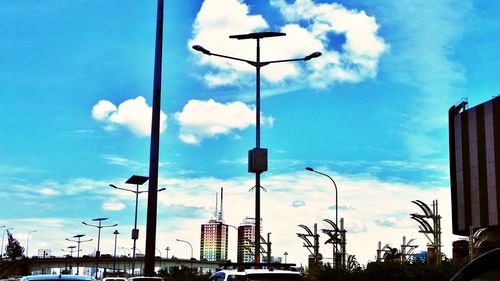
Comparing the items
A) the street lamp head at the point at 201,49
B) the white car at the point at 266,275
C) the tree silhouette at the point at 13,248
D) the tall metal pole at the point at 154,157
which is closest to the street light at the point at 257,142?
the street lamp head at the point at 201,49

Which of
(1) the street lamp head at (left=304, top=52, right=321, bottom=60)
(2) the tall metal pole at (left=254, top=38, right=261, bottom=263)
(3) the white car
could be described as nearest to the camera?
(3) the white car

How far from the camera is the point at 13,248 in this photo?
16175 cm

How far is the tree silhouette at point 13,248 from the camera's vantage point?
161125 mm

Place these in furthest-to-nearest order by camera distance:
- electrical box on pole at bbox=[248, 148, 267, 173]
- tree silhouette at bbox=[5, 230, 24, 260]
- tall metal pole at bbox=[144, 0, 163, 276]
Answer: tree silhouette at bbox=[5, 230, 24, 260] → electrical box on pole at bbox=[248, 148, 267, 173] → tall metal pole at bbox=[144, 0, 163, 276]

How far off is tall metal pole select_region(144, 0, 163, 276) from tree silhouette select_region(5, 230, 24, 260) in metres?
151

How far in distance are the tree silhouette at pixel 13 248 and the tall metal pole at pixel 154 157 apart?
15136cm

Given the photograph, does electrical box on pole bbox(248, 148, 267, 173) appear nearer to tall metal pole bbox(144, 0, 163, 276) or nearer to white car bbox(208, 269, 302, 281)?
tall metal pole bbox(144, 0, 163, 276)

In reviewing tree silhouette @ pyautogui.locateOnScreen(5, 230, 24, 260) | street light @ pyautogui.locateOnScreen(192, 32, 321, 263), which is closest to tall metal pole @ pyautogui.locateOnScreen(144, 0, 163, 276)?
street light @ pyautogui.locateOnScreen(192, 32, 321, 263)

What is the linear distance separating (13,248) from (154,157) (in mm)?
154038

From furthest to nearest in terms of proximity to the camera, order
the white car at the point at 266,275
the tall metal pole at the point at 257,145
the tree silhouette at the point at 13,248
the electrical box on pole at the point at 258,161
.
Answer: the tree silhouette at the point at 13,248
the tall metal pole at the point at 257,145
the electrical box on pole at the point at 258,161
the white car at the point at 266,275

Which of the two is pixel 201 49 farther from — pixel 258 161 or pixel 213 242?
pixel 213 242

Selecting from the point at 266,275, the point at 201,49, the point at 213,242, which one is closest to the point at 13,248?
the point at 213,242

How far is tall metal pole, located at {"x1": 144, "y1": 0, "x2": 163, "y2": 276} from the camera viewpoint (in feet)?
64.4

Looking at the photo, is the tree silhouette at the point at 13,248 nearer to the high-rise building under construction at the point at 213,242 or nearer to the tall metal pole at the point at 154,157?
the high-rise building under construction at the point at 213,242
